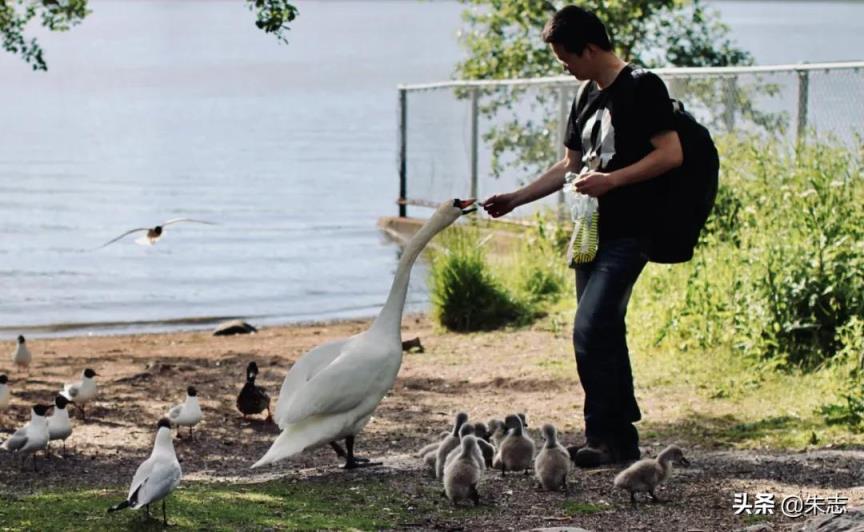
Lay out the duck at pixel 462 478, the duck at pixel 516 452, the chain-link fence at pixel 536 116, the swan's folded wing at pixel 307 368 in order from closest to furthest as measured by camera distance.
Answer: the duck at pixel 462 478 → the duck at pixel 516 452 → the swan's folded wing at pixel 307 368 → the chain-link fence at pixel 536 116

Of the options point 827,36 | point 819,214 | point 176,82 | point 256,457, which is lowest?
point 256,457

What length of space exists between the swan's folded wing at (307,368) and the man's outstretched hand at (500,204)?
114 cm

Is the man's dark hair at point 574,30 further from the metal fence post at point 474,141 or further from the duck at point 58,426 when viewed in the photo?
the metal fence post at point 474,141

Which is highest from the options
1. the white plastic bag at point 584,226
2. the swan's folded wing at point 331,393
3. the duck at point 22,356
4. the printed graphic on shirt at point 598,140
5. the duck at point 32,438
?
the printed graphic on shirt at point 598,140

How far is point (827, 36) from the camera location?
470ft

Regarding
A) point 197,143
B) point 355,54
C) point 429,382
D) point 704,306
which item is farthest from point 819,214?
point 355,54

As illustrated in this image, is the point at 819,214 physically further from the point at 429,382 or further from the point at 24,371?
the point at 24,371

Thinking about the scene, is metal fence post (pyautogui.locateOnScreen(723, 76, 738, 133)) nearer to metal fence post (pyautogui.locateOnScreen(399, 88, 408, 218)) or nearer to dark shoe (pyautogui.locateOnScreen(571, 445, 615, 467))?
dark shoe (pyautogui.locateOnScreen(571, 445, 615, 467))

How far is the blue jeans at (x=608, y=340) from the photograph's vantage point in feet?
25.3

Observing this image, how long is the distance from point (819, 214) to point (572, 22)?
457cm

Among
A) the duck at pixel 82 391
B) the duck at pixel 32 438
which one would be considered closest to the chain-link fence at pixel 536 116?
the duck at pixel 82 391

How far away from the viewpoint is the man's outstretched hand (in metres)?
8.10

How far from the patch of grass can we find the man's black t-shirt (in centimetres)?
184

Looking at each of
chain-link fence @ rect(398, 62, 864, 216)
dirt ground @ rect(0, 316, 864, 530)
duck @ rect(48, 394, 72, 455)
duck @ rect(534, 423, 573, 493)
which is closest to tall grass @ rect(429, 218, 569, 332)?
dirt ground @ rect(0, 316, 864, 530)
